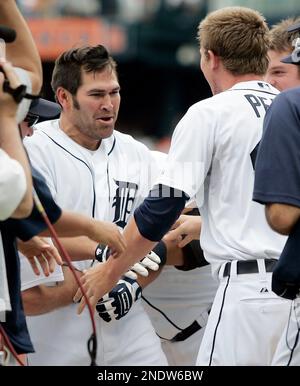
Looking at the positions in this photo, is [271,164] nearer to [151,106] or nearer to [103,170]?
[103,170]

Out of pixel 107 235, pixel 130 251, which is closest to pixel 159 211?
pixel 130 251

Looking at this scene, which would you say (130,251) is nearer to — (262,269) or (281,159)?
(262,269)

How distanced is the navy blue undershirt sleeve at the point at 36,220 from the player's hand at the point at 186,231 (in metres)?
1.70

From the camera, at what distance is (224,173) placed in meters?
5.32

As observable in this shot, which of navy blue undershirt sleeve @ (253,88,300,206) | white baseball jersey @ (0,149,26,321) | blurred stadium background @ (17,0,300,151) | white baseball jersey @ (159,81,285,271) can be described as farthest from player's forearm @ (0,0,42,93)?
blurred stadium background @ (17,0,300,151)

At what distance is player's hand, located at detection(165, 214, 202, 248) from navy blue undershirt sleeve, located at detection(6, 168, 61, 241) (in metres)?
1.70

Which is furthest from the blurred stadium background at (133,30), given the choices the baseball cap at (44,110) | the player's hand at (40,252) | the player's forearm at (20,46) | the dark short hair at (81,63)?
the player's forearm at (20,46)

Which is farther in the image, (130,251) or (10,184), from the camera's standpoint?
(130,251)

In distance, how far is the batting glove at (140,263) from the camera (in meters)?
5.71

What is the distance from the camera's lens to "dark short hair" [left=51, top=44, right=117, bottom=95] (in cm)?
629

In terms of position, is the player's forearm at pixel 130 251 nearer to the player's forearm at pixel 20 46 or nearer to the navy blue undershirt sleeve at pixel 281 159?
the navy blue undershirt sleeve at pixel 281 159

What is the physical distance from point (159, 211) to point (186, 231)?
2.27 ft

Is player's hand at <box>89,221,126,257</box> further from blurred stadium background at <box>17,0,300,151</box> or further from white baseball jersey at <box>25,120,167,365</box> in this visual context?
blurred stadium background at <box>17,0,300,151</box>
